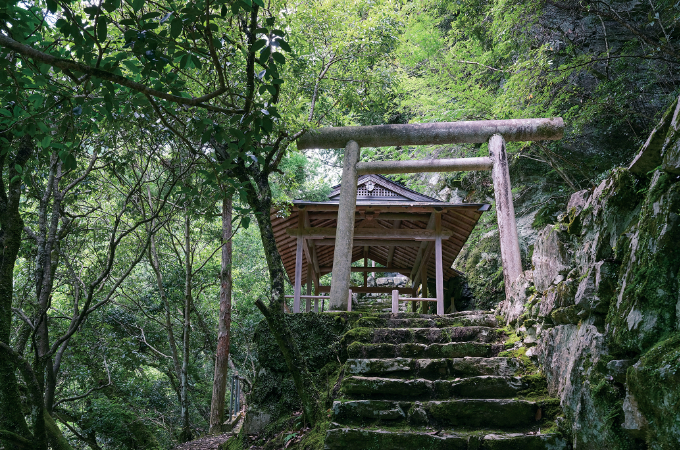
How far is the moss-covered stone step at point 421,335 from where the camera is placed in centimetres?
481

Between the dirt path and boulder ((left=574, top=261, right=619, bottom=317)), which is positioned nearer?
boulder ((left=574, top=261, right=619, bottom=317))

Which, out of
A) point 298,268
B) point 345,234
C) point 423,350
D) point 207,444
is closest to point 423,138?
point 345,234

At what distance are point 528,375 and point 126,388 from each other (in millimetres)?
9890

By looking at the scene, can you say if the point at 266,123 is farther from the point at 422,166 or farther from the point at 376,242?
the point at 376,242

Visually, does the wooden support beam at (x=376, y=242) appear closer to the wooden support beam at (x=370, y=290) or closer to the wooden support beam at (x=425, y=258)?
the wooden support beam at (x=425, y=258)

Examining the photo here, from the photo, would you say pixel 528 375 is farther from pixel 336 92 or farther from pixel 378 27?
pixel 378 27

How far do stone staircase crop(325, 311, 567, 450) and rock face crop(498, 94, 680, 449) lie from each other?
321 mm

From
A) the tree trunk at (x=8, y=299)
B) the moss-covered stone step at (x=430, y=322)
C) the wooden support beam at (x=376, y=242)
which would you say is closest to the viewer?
the tree trunk at (x=8, y=299)

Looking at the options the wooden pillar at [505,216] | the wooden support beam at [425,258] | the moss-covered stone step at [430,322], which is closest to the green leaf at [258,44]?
the moss-covered stone step at [430,322]

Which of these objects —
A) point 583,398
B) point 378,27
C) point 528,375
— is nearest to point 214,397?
point 528,375

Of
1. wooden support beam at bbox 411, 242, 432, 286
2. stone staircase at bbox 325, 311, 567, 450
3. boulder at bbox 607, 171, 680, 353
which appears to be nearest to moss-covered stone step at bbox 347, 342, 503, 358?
stone staircase at bbox 325, 311, 567, 450

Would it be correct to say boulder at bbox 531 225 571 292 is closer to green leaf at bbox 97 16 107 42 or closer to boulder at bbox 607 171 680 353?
boulder at bbox 607 171 680 353

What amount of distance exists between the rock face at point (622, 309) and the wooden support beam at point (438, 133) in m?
3.15

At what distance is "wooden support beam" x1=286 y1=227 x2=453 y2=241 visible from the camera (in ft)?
30.6
